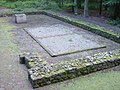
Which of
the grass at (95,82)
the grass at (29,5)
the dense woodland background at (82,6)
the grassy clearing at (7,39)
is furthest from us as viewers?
the grass at (29,5)

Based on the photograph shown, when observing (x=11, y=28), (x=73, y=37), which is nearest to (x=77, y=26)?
(x=73, y=37)

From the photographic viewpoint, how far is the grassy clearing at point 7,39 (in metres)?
9.17

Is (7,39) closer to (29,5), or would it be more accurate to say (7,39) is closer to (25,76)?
(25,76)

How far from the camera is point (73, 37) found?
1063 centimetres

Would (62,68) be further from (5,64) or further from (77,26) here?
(77,26)

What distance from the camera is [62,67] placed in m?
6.41

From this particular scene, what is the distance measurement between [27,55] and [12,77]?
117 centimetres

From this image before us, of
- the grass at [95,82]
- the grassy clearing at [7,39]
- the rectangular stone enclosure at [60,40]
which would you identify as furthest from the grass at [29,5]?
the grass at [95,82]

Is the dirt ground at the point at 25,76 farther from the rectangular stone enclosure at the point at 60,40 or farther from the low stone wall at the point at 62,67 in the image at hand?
the rectangular stone enclosure at the point at 60,40

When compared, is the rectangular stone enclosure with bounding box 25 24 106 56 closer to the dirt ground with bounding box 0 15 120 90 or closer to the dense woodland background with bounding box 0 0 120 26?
the dirt ground with bounding box 0 15 120 90

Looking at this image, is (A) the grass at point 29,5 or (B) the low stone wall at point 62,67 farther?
(A) the grass at point 29,5

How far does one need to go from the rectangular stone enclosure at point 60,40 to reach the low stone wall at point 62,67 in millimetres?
1477

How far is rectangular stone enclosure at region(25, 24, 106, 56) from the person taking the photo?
8.79 meters

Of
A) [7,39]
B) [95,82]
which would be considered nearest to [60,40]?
[7,39]
